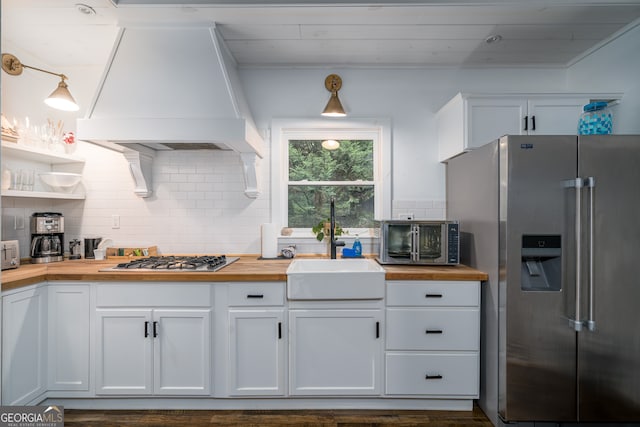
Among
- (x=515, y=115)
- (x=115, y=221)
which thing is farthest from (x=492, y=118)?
(x=115, y=221)

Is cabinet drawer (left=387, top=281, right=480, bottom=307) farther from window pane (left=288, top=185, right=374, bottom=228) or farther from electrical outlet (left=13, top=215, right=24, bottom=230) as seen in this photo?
electrical outlet (left=13, top=215, right=24, bottom=230)

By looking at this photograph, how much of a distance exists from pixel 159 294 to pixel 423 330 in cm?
173

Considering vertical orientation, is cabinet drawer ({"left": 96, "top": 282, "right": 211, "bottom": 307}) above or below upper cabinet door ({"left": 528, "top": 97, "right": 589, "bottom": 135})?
below

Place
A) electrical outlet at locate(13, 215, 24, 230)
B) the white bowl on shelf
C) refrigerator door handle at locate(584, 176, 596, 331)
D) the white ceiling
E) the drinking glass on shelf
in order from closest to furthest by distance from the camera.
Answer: refrigerator door handle at locate(584, 176, 596, 331) → the white ceiling → the drinking glass on shelf → electrical outlet at locate(13, 215, 24, 230) → the white bowl on shelf

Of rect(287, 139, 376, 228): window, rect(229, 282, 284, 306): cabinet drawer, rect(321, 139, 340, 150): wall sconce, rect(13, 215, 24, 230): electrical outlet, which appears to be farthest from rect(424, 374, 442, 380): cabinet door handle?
rect(13, 215, 24, 230): electrical outlet

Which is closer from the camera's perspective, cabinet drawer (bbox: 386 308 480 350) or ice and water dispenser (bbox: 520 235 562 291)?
ice and water dispenser (bbox: 520 235 562 291)

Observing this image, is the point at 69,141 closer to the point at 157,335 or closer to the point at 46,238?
the point at 46,238

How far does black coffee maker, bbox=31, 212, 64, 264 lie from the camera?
102 inches

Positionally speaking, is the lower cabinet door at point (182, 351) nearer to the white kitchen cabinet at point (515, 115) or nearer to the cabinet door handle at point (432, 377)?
the cabinet door handle at point (432, 377)

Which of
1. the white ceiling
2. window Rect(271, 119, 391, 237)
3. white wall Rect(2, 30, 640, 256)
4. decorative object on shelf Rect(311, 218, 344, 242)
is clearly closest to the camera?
the white ceiling

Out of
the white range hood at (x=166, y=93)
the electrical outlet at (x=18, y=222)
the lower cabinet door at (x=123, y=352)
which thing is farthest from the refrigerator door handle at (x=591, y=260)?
the electrical outlet at (x=18, y=222)

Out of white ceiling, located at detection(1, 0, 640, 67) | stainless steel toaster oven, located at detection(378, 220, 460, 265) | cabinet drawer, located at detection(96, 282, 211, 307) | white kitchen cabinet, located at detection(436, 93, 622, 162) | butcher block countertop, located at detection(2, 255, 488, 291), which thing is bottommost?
cabinet drawer, located at detection(96, 282, 211, 307)

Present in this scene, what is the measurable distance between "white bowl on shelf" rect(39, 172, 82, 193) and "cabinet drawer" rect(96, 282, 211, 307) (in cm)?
111

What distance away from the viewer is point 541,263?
2.03 metres
